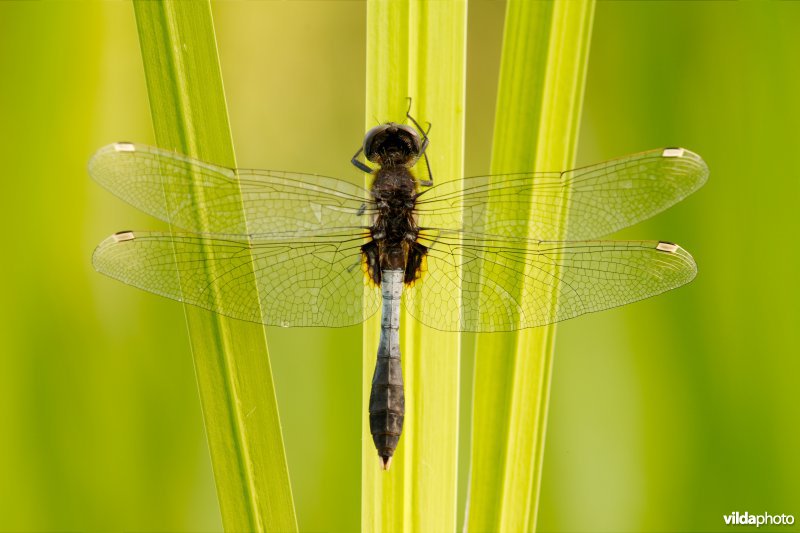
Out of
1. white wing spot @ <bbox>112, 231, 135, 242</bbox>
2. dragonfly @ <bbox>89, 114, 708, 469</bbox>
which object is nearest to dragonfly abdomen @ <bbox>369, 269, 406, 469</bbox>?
dragonfly @ <bbox>89, 114, 708, 469</bbox>

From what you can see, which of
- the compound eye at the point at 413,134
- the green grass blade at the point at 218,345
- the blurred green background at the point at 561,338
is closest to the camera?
the green grass blade at the point at 218,345

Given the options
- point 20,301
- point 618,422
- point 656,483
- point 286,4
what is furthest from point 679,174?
point 20,301

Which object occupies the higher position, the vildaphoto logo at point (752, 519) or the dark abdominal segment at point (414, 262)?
the dark abdominal segment at point (414, 262)

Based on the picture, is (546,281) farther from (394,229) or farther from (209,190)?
(209,190)

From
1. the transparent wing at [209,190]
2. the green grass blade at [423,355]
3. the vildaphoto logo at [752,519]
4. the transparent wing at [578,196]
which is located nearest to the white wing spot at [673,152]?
the transparent wing at [578,196]

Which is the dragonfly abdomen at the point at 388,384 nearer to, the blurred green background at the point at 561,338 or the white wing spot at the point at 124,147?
the blurred green background at the point at 561,338

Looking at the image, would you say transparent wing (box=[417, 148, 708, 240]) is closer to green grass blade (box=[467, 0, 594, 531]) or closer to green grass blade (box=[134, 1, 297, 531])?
green grass blade (box=[467, 0, 594, 531])
